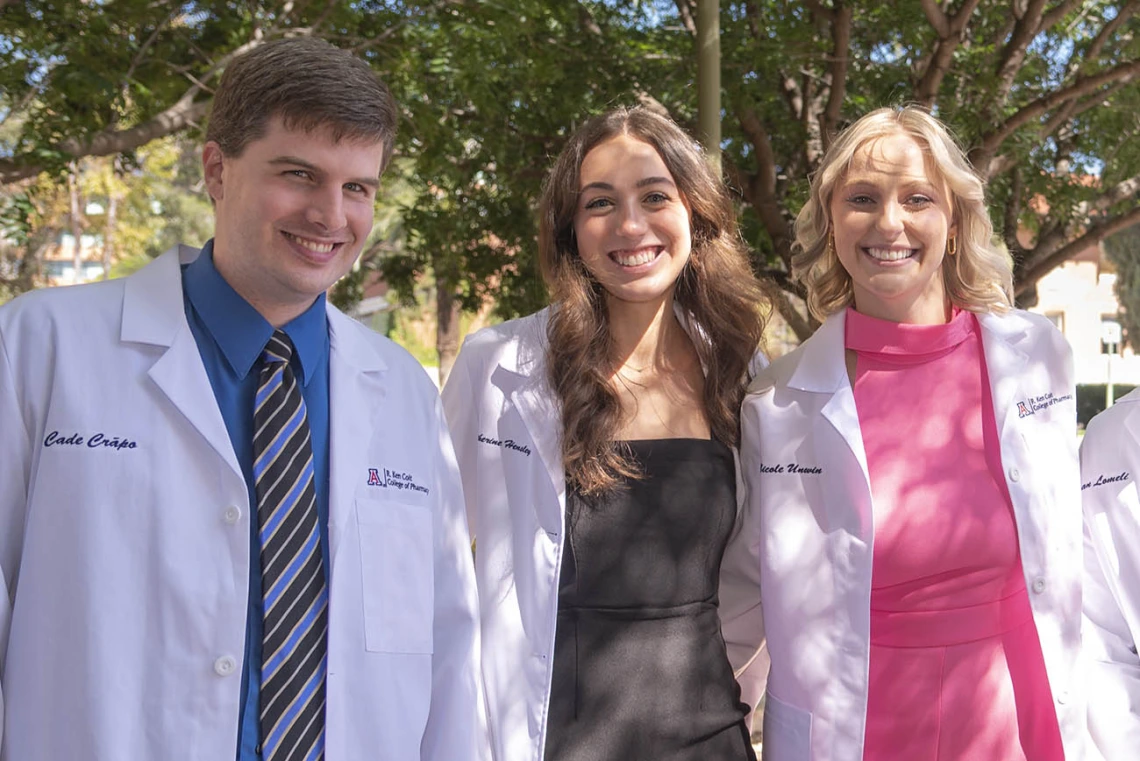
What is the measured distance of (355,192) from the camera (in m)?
2.39

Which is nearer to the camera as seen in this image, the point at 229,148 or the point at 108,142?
the point at 229,148

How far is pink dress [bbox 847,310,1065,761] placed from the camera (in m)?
2.92

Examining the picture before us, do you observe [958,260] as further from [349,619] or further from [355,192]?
[349,619]

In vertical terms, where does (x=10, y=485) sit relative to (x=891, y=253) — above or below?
below

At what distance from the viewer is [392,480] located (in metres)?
2.42

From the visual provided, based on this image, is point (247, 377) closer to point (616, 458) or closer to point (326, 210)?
point (326, 210)

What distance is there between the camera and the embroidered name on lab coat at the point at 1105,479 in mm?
3035

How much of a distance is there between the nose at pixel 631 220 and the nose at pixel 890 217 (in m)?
0.62

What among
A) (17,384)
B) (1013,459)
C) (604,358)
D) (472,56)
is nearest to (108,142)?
(472,56)

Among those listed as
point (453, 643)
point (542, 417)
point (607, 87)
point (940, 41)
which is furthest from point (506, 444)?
point (607, 87)

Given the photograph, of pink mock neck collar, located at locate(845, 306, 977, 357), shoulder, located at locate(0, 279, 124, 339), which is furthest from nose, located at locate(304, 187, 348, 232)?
pink mock neck collar, located at locate(845, 306, 977, 357)

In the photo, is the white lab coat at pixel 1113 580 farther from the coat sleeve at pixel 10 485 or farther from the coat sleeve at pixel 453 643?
the coat sleeve at pixel 10 485

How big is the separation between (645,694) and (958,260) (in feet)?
4.80

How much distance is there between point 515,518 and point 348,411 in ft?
2.38
